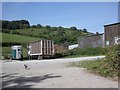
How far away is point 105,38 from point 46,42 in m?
16.9

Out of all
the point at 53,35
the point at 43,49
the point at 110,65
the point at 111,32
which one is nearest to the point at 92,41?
the point at 111,32

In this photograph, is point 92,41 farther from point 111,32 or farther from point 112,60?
point 112,60

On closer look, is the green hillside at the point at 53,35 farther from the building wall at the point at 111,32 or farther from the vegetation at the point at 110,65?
the vegetation at the point at 110,65

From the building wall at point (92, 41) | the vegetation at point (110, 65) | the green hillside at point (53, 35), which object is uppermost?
the green hillside at point (53, 35)

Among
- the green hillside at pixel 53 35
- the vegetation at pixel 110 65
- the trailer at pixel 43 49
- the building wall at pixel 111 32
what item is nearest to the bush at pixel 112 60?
the vegetation at pixel 110 65

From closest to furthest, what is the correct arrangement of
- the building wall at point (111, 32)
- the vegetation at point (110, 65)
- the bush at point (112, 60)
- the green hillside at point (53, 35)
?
the vegetation at point (110, 65)
the bush at point (112, 60)
the building wall at point (111, 32)
the green hillside at point (53, 35)

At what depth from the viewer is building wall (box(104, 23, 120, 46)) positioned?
50.7 meters

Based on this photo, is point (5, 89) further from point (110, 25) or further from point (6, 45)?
point (6, 45)

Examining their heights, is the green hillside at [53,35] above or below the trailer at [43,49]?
above

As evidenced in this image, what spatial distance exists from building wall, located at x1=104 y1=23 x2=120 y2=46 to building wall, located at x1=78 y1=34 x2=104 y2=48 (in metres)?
3.71

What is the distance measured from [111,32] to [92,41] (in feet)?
32.3

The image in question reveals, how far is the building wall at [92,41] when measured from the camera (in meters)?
58.4

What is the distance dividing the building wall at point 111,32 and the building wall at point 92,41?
12.2 feet

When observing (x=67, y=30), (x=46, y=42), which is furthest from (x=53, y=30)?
(x=46, y=42)
